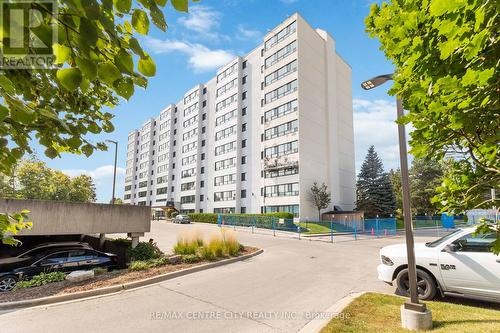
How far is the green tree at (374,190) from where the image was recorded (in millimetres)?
47375

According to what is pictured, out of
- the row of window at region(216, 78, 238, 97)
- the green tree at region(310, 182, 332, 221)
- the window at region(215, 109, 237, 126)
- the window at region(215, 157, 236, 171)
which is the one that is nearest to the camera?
the green tree at region(310, 182, 332, 221)

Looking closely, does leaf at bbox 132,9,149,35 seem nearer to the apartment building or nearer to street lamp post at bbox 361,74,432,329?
street lamp post at bbox 361,74,432,329

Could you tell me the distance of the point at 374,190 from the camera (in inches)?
1919

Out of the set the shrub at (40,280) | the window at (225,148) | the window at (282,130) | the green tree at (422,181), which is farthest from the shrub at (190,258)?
the green tree at (422,181)

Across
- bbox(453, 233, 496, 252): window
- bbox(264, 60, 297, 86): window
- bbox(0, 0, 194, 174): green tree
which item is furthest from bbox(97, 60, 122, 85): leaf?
bbox(264, 60, 297, 86): window

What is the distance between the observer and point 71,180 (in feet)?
193

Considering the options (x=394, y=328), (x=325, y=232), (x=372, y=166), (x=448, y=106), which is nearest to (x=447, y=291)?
(x=394, y=328)

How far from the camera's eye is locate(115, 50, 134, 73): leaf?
4.69 ft

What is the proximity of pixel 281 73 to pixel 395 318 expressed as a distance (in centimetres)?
4392

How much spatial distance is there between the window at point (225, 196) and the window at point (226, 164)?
4656 millimetres

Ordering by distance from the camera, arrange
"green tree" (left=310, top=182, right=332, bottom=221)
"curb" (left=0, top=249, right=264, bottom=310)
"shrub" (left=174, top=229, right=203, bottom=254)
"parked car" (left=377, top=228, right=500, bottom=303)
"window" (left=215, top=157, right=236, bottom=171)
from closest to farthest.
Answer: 1. "parked car" (left=377, top=228, right=500, bottom=303)
2. "curb" (left=0, top=249, right=264, bottom=310)
3. "shrub" (left=174, top=229, right=203, bottom=254)
4. "green tree" (left=310, top=182, right=332, bottom=221)
5. "window" (left=215, top=157, right=236, bottom=171)

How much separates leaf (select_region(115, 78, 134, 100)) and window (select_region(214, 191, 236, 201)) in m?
49.4

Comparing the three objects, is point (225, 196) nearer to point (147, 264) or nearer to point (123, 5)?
point (147, 264)

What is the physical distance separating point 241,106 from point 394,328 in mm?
50424
